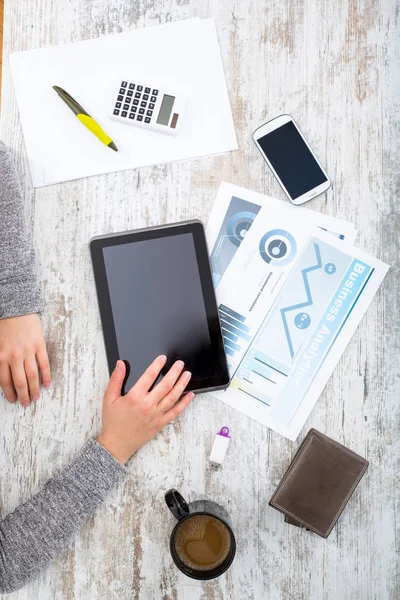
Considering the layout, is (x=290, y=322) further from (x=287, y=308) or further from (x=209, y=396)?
(x=209, y=396)

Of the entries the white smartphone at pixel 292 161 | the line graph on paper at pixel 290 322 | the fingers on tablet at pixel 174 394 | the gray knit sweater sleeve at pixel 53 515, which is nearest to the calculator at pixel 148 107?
the white smartphone at pixel 292 161

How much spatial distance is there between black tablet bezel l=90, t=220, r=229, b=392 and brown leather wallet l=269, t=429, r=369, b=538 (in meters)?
0.18

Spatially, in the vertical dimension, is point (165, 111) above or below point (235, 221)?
above

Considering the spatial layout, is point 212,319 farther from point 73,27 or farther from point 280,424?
point 73,27

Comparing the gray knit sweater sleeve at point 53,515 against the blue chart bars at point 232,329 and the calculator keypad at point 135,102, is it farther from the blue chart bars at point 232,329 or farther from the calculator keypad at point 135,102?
the calculator keypad at point 135,102

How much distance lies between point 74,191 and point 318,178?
0.41m

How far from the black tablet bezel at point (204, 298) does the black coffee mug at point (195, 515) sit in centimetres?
18

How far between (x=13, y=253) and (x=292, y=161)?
1.59 ft

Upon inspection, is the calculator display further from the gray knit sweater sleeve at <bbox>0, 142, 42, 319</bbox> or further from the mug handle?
the mug handle

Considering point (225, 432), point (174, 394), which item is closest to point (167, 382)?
point (174, 394)

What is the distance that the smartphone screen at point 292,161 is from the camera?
2.97 ft

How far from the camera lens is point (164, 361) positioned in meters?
0.88

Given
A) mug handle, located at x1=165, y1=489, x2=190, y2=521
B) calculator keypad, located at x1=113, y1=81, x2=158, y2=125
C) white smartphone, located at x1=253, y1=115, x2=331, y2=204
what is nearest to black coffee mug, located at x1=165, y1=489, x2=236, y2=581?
mug handle, located at x1=165, y1=489, x2=190, y2=521

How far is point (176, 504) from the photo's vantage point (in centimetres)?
85
